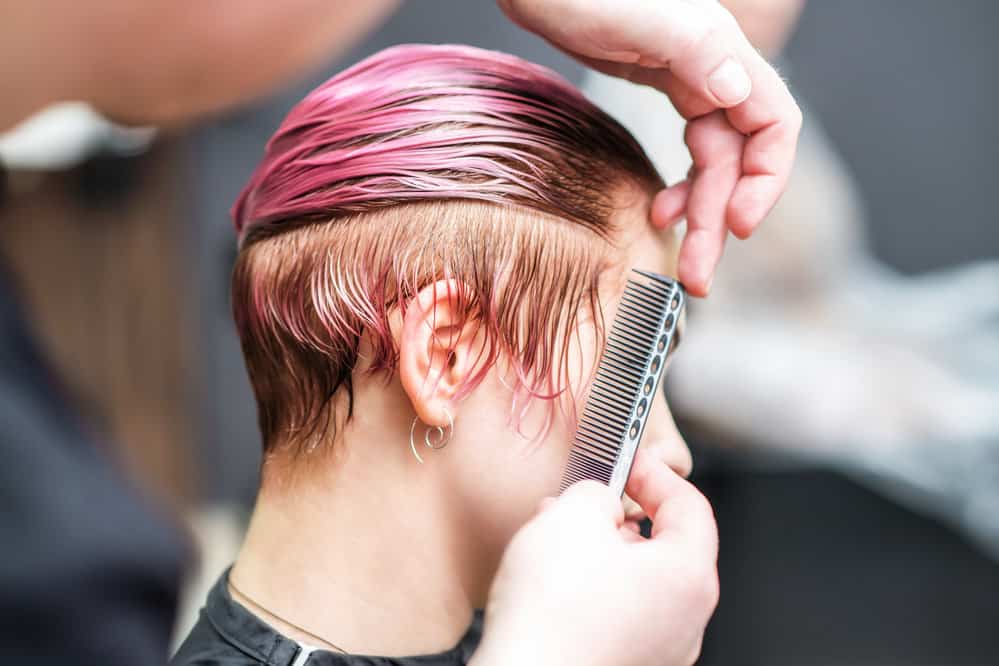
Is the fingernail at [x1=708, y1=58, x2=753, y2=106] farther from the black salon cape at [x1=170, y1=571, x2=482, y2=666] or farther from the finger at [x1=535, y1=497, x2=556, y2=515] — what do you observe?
the black salon cape at [x1=170, y1=571, x2=482, y2=666]

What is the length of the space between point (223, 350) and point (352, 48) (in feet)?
2.26

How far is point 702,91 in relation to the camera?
590mm

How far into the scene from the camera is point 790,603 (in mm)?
1881

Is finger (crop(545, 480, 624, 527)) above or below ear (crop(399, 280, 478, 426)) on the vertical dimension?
below

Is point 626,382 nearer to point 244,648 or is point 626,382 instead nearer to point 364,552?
point 364,552

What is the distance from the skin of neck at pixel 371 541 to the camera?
0.66 metres

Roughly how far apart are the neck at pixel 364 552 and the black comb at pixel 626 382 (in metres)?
0.11

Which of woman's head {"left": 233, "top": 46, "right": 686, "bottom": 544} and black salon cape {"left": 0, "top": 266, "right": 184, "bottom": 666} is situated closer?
black salon cape {"left": 0, "top": 266, "right": 184, "bottom": 666}

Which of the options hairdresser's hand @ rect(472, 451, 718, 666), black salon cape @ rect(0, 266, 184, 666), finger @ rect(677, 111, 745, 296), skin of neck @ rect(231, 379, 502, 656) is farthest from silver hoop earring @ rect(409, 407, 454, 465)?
black salon cape @ rect(0, 266, 184, 666)

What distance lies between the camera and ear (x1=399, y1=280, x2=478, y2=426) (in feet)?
2.04

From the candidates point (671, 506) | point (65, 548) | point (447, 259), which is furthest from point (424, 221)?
point (65, 548)

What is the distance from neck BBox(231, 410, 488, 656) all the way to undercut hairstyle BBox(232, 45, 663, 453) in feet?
0.14

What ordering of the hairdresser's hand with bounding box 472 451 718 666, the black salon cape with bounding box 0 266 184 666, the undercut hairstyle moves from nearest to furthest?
the black salon cape with bounding box 0 266 184 666, the hairdresser's hand with bounding box 472 451 718 666, the undercut hairstyle

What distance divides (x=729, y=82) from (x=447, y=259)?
23cm
